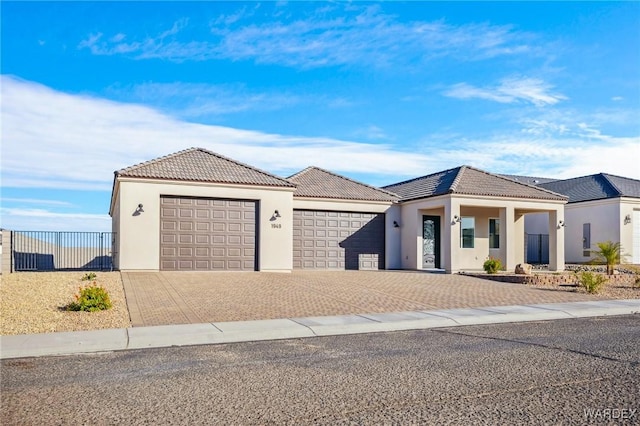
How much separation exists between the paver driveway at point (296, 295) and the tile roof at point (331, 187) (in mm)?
4633

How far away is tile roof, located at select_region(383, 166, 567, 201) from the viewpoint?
2505cm

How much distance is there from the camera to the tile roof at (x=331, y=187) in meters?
26.0

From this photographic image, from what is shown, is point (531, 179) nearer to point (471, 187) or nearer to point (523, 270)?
point (471, 187)

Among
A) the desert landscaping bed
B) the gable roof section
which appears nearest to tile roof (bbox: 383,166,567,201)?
the desert landscaping bed

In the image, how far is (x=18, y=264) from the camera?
22.9 meters

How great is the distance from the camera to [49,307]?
12805 millimetres

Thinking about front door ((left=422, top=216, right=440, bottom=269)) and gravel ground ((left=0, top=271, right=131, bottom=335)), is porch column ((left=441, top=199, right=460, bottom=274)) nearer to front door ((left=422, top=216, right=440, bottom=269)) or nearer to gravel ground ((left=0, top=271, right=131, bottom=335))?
front door ((left=422, top=216, right=440, bottom=269))

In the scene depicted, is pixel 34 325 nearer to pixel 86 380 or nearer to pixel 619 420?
pixel 86 380

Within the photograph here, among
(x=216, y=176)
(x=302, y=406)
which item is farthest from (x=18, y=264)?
(x=302, y=406)

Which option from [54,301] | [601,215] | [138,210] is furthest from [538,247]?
[54,301]

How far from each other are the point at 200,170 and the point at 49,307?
10.8m

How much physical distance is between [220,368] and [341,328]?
3.79 meters

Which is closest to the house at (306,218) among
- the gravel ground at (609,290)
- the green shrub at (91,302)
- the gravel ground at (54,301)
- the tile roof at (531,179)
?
the gravel ground at (54,301)

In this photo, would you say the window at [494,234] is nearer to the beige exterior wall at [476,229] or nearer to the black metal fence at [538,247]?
the beige exterior wall at [476,229]
